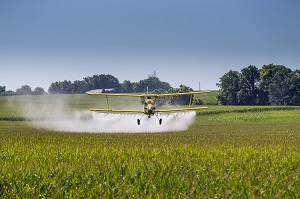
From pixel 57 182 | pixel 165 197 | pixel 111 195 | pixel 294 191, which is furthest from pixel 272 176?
pixel 57 182

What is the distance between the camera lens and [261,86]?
142375mm

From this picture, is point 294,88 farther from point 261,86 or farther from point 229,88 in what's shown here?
point 229,88

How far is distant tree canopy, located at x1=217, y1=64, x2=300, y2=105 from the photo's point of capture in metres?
136

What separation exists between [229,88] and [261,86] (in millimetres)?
9419

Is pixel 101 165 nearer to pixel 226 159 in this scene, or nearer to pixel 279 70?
pixel 226 159

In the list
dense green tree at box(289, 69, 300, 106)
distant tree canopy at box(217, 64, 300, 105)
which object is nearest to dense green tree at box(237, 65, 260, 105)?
distant tree canopy at box(217, 64, 300, 105)

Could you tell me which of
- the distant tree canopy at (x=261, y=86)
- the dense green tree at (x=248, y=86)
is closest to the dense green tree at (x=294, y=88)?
the distant tree canopy at (x=261, y=86)

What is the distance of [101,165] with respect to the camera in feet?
55.8

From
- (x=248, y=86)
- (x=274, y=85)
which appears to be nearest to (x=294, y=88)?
(x=274, y=85)

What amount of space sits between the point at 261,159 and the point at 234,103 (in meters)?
126

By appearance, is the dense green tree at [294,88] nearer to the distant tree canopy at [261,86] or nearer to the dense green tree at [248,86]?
the distant tree canopy at [261,86]

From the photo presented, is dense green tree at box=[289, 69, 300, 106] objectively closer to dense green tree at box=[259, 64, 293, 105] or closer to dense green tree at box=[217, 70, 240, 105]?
dense green tree at box=[259, 64, 293, 105]

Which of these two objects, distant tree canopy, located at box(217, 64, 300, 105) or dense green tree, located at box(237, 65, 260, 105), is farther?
dense green tree, located at box(237, 65, 260, 105)

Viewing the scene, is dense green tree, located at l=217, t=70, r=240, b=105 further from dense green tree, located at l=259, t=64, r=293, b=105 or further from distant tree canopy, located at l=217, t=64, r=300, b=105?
dense green tree, located at l=259, t=64, r=293, b=105
